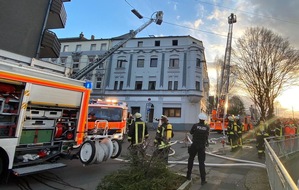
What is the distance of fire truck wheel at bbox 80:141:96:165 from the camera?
6.60m

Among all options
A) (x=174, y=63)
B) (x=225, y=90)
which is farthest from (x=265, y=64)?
(x=174, y=63)

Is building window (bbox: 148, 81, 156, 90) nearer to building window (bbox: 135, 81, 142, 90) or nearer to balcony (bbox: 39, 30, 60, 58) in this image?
building window (bbox: 135, 81, 142, 90)

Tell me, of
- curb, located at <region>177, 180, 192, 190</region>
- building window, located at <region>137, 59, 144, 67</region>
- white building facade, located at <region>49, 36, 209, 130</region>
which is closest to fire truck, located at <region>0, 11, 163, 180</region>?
curb, located at <region>177, 180, 192, 190</region>

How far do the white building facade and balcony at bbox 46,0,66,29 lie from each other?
60.4 feet

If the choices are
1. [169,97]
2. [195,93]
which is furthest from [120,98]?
[195,93]

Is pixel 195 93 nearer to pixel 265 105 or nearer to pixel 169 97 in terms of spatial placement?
pixel 169 97

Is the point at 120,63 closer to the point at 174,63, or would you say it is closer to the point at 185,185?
the point at 174,63

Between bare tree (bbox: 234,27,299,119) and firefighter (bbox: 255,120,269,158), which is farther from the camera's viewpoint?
bare tree (bbox: 234,27,299,119)

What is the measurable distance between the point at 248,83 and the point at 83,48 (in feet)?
87.2

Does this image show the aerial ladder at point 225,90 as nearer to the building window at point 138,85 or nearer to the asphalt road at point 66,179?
the building window at point 138,85

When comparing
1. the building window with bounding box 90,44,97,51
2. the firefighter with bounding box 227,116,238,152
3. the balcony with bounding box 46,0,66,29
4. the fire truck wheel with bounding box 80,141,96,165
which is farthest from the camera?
the building window with bounding box 90,44,97,51

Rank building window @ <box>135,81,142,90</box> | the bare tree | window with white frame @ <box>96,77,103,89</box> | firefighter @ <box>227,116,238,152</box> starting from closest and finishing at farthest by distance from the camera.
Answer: firefighter @ <box>227,116,238,152</box> < the bare tree < building window @ <box>135,81,142,90</box> < window with white frame @ <box>96,77,103,89</box>

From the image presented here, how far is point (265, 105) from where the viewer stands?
2723 cm

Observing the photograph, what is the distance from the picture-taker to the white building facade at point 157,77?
108 ft
